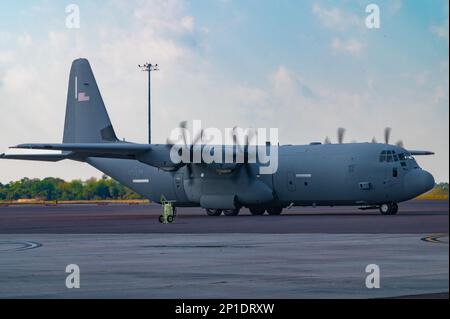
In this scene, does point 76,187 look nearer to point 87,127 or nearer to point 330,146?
point 87,127

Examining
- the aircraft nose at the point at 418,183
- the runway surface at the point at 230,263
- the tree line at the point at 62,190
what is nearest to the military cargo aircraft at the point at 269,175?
the aircraft nose at the point at 418,183

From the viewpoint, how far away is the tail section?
224 ft

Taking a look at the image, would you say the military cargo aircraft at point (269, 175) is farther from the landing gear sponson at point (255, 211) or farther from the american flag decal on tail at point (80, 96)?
the american flag decal on tail at point (80, 96)

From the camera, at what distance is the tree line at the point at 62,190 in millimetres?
A: 159375

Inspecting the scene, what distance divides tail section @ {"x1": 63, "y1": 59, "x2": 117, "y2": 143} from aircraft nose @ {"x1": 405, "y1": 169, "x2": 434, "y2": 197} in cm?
2238

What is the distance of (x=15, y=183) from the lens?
172875 millimetres

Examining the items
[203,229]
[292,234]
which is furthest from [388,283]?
[203,229]

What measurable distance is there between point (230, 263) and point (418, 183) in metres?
33.8

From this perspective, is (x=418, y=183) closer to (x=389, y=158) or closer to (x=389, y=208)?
(x=389, y=158)

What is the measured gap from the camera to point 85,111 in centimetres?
6900

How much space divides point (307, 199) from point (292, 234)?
2314cm

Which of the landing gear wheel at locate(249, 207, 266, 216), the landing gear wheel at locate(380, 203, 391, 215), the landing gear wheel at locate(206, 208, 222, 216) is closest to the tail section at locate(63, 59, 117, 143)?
the landing gear wheel at locate(206, 208, 222, 216)

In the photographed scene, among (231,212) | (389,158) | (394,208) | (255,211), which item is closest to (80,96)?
(231,212)

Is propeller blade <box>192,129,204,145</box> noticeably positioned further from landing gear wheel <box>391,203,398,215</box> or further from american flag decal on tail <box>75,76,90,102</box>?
american flag decal on tail <box>75,76,90,102</box>
